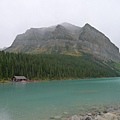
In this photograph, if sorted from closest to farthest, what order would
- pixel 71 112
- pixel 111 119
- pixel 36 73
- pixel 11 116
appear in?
pixel 111 119
pixel 11 116
pixel 71 112
pixel 36 73

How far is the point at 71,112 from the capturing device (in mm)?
44094

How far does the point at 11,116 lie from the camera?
132 ft

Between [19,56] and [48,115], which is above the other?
[19,56]

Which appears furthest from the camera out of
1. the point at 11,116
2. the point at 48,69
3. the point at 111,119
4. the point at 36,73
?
the point at 48,69

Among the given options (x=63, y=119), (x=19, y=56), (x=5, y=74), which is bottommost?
(x=63, y=119)

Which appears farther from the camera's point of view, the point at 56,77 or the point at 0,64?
the point at 56,77

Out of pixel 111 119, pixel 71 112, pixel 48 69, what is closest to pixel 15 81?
pixel 48 69

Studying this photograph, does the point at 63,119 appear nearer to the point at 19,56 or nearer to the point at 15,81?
the point at 15,81

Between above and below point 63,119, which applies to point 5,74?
above

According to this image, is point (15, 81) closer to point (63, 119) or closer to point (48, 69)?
point (48, 69)

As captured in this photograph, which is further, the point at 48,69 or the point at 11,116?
the point at 48,69

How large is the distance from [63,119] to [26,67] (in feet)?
448

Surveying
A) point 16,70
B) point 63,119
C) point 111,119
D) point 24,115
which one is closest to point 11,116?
point 24,115

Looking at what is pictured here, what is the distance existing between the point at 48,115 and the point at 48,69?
15037 centimetres
